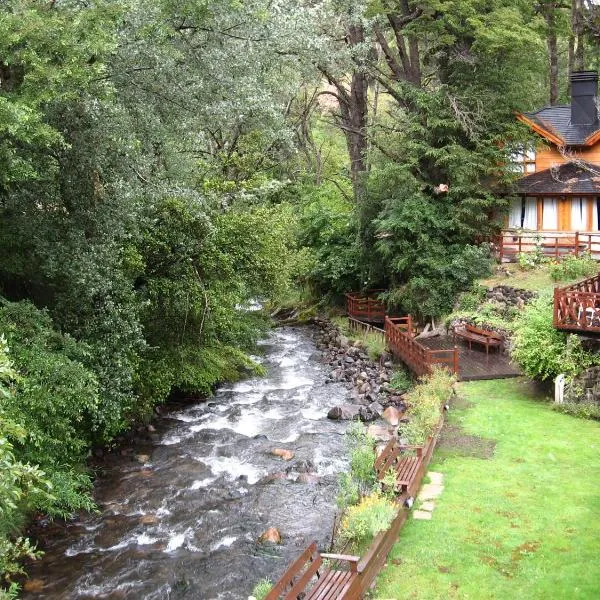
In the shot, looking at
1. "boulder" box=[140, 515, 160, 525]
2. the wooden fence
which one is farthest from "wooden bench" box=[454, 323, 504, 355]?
"boulder" box=[140, 515, 160, 525]

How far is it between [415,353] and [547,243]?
11.3 m

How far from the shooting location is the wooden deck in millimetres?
19953

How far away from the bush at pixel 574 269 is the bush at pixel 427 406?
9489 mm

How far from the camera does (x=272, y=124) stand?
1830cm

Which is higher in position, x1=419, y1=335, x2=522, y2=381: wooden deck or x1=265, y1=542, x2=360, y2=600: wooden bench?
x1=419, y1=335, x2=522, y2=381: wooden deck

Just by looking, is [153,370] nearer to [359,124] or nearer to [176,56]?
[176,56]

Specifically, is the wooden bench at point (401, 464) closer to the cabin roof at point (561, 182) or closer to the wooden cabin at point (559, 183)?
the wooden cabin at point (559, 183)

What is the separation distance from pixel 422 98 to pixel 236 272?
1350 cm

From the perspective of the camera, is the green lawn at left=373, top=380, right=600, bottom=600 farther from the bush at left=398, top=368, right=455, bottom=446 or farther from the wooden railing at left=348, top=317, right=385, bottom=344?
the wooden railing at left=348, top=317, right=385, bottom=344

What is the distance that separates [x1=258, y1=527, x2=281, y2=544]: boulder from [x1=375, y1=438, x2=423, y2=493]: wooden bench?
2734 mm

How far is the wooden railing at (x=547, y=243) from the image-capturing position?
27.6 m

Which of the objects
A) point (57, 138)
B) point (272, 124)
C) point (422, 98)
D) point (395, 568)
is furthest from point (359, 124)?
point (395, 568)

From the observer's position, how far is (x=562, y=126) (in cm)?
3011

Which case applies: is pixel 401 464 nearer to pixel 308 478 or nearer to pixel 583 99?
pixel 308 478
